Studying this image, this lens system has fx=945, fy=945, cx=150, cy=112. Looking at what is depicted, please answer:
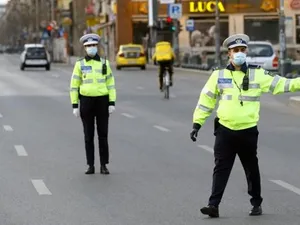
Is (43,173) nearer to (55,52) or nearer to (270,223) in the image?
(270,223)

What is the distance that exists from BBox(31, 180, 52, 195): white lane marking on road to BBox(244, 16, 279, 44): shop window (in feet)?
196

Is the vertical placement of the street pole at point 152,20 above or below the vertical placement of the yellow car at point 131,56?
above

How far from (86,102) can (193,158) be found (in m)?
2.45

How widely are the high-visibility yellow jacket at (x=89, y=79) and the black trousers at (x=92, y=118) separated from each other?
79mm

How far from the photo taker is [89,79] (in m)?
12.2

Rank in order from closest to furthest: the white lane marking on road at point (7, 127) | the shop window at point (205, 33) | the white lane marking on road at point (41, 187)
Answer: the white lane marking on road at point (41, 187) → the white lane marking on road at point (7, 127) → the shop window at point (205, 33)

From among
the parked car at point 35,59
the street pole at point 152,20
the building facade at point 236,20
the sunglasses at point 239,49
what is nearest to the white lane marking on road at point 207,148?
the sunglasses at point 239,49

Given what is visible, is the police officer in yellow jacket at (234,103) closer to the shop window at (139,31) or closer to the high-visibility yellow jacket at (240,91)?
the high-visibility yellow jacket at (240,91)

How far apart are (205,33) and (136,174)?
58.9 metres

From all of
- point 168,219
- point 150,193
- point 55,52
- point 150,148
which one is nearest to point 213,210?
point 168,219

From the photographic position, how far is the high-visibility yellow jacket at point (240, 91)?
8758mm

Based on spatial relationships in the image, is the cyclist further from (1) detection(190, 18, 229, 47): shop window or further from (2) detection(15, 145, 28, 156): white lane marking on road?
(1) detection(190, 18, 229, 47): shop window

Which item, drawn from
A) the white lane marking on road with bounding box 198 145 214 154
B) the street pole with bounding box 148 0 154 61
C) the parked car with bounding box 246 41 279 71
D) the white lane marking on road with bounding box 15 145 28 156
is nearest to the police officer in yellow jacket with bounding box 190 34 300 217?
the white lane marking on road with bounding box 198 145 214 154

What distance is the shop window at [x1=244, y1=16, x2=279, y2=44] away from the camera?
70688mm
